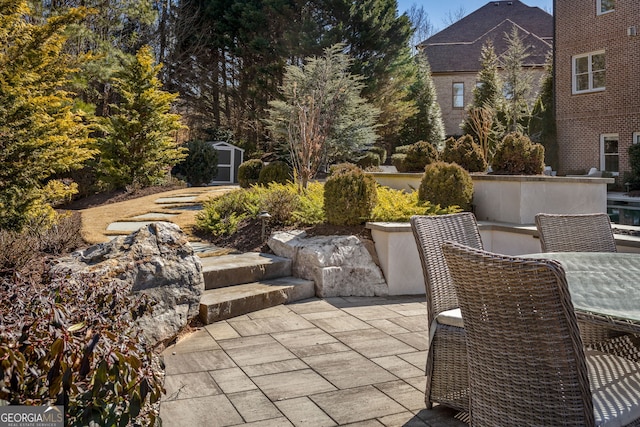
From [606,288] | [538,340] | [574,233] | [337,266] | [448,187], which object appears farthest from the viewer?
[448,187]

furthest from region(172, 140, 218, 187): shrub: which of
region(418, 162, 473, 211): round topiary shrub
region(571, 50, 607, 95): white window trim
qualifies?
region(571, 50, 607, 95): white window trim

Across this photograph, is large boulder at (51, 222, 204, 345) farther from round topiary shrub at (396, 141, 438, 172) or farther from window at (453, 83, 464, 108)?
window at (453, 83, 464, 108)

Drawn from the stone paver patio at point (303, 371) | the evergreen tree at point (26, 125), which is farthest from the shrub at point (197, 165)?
the stone paver patio at point (303, 371)

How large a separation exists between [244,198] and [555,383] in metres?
5.57

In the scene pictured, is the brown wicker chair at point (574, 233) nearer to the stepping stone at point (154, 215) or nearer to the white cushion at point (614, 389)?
the white cushion at point (614, 389)

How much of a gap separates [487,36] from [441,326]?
2340 cm

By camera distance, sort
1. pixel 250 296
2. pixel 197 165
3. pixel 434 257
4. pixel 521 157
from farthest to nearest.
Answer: pixel 197 165 → pixel 521 157 → pixel 250 296 → pixel 434 257

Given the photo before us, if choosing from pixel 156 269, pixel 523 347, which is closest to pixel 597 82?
pixel 156 269

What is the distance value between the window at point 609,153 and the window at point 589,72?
4.57ft

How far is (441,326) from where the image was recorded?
246 centimetres

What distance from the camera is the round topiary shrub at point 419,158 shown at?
7.54m

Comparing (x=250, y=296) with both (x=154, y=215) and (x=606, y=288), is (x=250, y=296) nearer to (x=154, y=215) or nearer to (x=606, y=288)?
(x=606, y=288)

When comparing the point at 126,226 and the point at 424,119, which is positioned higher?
the point at 424,119

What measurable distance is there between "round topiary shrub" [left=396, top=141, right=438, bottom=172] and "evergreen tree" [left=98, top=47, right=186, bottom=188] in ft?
18.6
